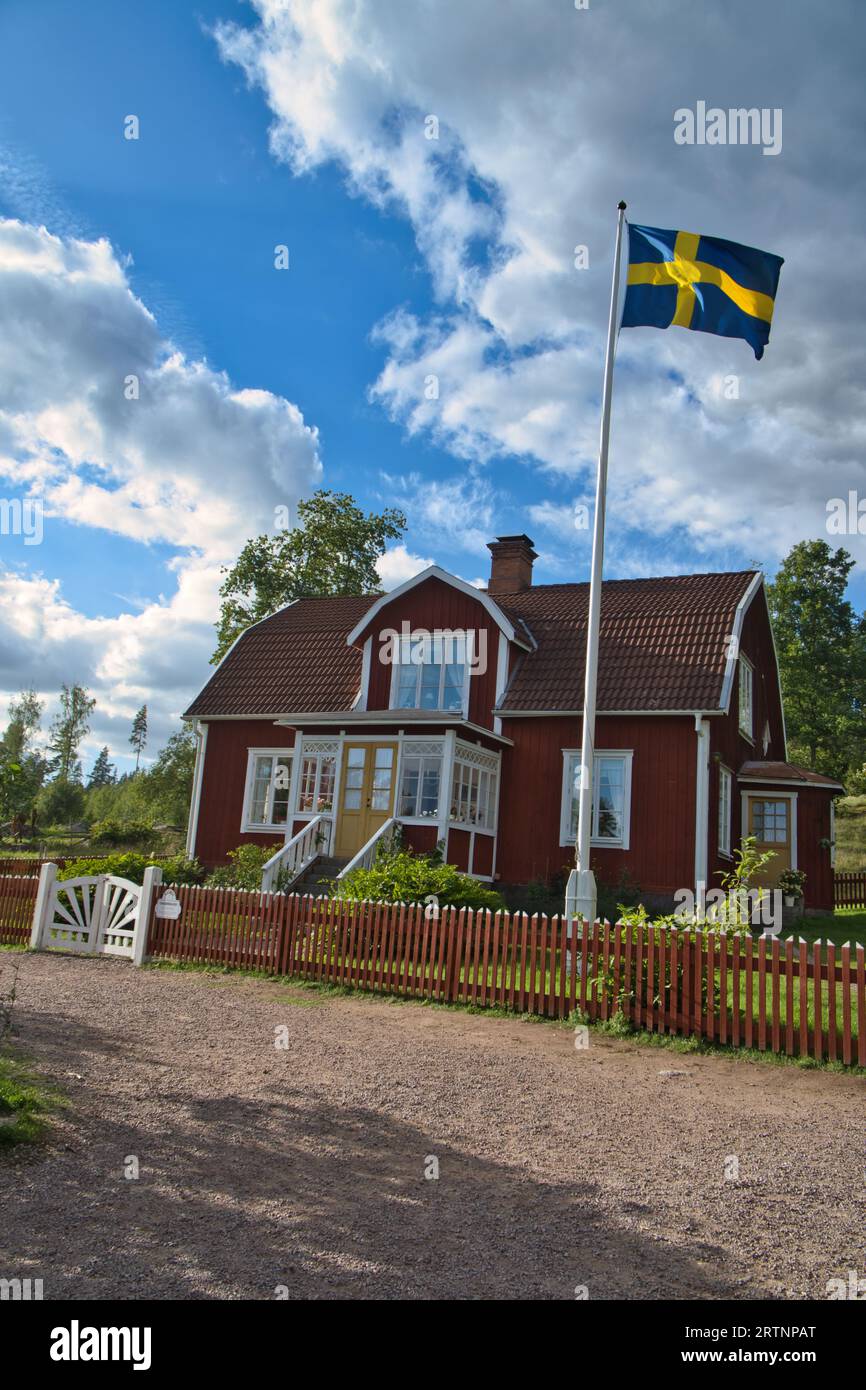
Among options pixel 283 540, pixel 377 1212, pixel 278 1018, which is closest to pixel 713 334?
pixel 278 1018

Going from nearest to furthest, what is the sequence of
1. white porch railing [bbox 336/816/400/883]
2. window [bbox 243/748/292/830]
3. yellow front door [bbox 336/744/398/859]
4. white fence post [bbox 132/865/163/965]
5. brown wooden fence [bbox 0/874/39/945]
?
white fence post [bbox 132/865/163/965], brown wooden fence [bbox 0/874/39/945], white porch railing [bbox 336/816/400/883], yellow front door [bbox 336/744/398/859], window [bbox 243/748/292/830]

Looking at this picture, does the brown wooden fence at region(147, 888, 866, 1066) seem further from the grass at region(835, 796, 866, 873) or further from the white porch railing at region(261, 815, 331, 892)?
the grass at region(835, 796, 866, 873)

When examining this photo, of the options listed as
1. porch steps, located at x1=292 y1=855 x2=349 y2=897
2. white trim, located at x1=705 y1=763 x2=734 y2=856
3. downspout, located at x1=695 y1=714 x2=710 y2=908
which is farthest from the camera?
white trim, located at x1=705 y1=763 x2=734 y2=856

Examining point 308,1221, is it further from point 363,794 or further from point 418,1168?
point 363,794

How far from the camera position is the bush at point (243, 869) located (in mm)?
18719

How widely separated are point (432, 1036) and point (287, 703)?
44.6ft

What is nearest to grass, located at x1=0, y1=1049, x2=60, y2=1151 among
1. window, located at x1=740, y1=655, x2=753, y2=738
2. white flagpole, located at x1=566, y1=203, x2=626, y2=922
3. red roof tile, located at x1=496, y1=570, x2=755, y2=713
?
white flagpole, located at x1=566, y1=203, x2=626, y2=922

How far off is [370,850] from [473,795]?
2758mm

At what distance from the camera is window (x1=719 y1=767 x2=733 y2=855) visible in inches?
774

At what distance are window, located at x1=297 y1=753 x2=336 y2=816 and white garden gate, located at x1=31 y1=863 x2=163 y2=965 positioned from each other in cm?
576

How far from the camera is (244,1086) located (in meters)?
7.70

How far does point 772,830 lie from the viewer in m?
21.0

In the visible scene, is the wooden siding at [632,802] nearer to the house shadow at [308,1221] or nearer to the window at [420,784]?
the window at [420,784]
